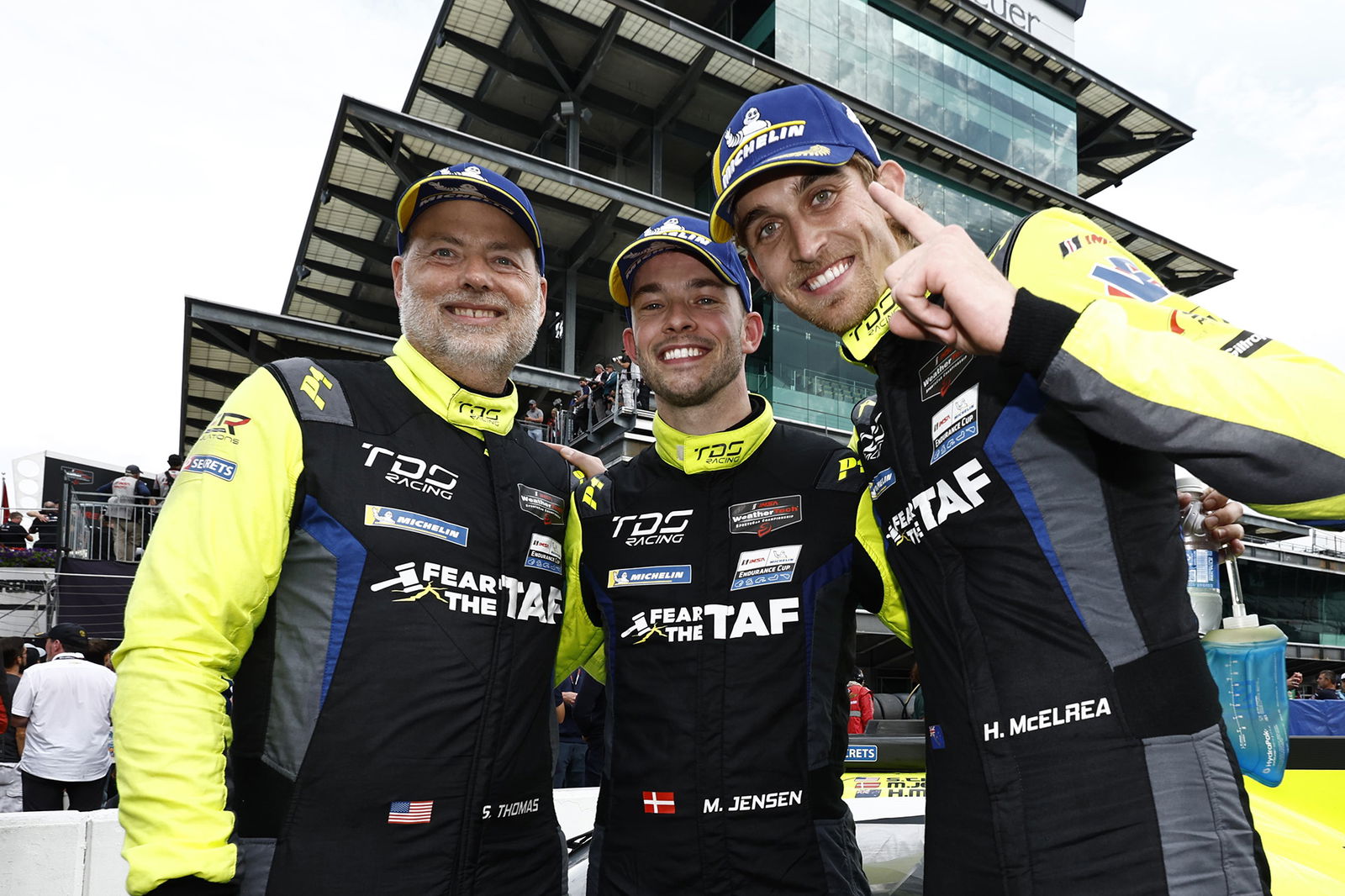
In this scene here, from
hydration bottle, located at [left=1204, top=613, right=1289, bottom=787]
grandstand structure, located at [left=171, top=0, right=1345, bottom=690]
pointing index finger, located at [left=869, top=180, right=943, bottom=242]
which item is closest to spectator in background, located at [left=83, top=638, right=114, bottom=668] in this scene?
pointing index finger, located at [left=869, top=180, right=943, bottom=242]

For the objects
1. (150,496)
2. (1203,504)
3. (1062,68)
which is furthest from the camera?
(1062,68)

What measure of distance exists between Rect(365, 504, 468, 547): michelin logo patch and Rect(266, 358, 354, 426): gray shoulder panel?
26 centimetres

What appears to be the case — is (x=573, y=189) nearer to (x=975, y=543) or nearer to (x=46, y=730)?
(x=46, y=730)

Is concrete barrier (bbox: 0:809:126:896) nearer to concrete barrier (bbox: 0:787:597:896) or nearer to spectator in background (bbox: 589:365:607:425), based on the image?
concrete barrier (bbox: 0:787:597:896)

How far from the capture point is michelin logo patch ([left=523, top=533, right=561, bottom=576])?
102 inches

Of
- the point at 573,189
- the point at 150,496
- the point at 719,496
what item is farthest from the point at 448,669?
the point at 573,189

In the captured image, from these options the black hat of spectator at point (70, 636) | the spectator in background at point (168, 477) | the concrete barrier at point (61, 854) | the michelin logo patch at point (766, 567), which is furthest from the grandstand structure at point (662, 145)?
the michelin logo patch at point (766, 567)

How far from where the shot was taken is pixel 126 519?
15.2 metres

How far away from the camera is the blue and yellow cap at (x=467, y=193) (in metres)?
2.77

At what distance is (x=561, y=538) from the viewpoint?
9.21 ft

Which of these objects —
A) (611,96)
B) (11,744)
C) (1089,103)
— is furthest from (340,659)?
(1089,103)

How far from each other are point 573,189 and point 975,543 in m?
20.7

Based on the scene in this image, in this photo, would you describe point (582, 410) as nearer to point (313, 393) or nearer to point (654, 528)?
point (654, 528)

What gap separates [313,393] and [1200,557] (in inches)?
90.9
